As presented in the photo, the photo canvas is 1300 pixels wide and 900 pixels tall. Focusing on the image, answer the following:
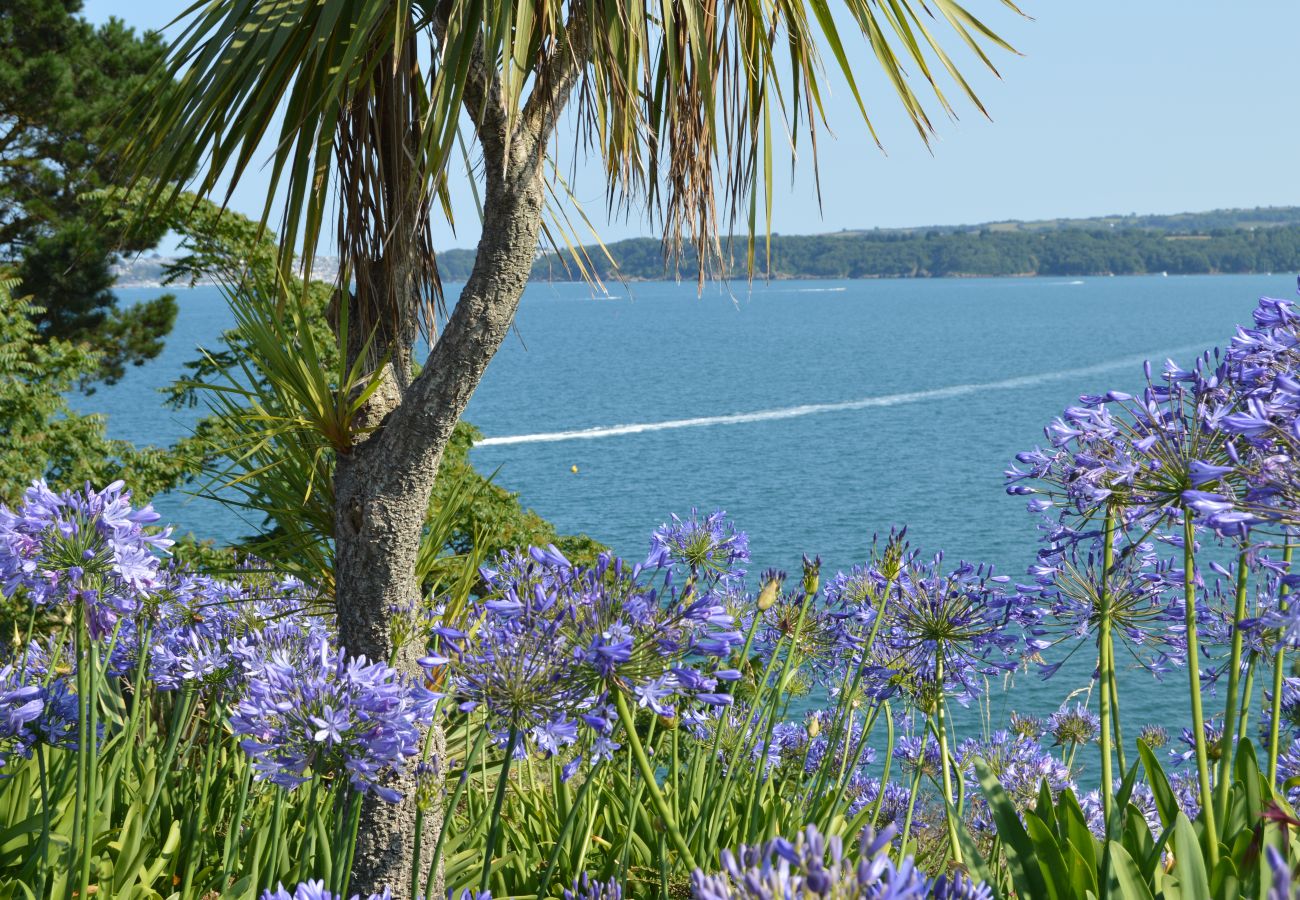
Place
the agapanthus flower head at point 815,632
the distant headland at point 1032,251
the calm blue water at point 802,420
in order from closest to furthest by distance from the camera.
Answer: the agapanthus flower head at point 815,632, the calm blue water at point 802,420, the distant headland at point 1032,251

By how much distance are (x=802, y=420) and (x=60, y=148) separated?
30469 mm

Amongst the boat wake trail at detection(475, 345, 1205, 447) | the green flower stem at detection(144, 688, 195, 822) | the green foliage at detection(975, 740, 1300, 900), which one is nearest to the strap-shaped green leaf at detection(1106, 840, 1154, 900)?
the green foliage at detection(975, 740, 1300, 900)

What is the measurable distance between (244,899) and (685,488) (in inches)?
1023

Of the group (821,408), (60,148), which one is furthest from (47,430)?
(821,408)

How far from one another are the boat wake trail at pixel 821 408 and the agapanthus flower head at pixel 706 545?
30981 millimetres

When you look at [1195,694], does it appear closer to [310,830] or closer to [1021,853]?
[1021,853]

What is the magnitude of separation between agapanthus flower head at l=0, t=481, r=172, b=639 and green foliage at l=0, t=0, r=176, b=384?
36.0 ft

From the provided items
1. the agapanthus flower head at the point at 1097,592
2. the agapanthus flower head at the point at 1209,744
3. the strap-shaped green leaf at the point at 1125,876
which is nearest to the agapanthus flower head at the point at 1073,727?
the agapanthus flower head at the point at 1209,744

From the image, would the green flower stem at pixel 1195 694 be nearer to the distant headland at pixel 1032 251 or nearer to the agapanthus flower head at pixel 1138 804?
the agapanthus flower head at pixel 1138 804

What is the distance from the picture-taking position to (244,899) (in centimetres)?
246

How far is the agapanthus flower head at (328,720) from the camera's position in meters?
1.83

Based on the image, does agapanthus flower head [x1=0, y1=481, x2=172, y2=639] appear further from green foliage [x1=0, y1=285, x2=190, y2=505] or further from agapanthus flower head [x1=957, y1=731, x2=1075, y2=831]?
green foliage [x1=0, y1=285, x2=190, y2=505]

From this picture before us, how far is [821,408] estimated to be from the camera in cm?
4381

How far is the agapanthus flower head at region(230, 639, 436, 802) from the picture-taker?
5.99 ft
